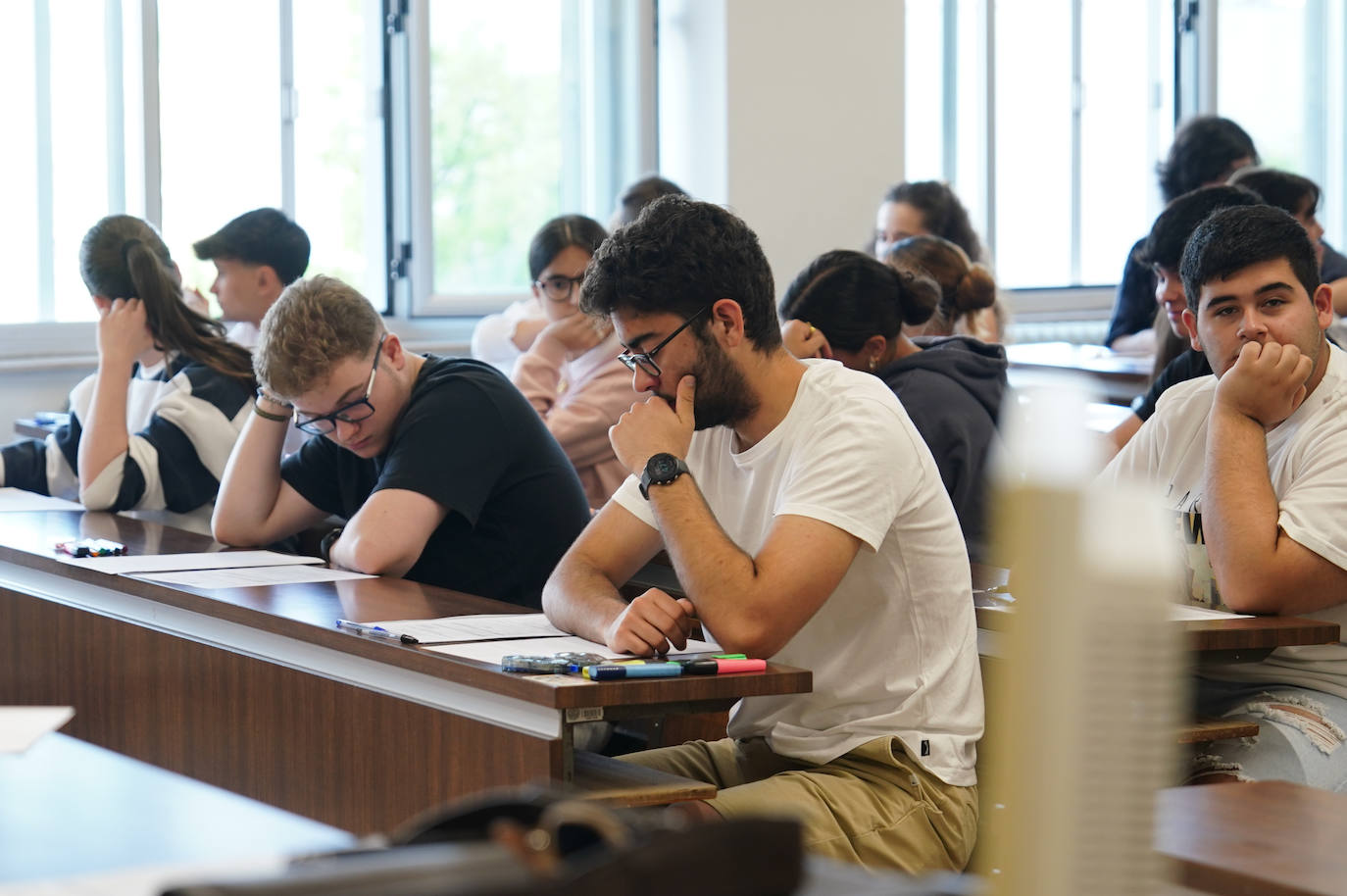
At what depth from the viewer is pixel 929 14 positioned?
7363mm

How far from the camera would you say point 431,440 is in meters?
2.70

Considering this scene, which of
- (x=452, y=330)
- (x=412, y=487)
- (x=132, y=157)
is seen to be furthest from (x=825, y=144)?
(x=412, y=487)

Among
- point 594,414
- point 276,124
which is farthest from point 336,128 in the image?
point 594,414

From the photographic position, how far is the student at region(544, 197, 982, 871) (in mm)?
1906

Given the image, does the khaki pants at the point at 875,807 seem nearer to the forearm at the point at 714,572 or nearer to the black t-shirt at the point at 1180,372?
the forearm at the point at 714,572

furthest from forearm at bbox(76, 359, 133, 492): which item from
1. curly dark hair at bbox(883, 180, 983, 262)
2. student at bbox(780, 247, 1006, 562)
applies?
curly dark hair at bbox(883, 180, 983, 262)

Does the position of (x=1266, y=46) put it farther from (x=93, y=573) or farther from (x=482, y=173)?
(x=93, y=573)

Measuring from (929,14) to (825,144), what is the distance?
48.6 inches

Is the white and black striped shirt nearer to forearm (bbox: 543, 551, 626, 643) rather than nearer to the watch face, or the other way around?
forearm (bbox: 543, 551, 626, 643)

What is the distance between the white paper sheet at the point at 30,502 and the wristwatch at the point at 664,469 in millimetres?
1928

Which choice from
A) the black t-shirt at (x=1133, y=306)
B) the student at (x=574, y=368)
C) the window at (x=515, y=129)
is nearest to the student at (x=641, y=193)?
the student at (x=574, y=368)

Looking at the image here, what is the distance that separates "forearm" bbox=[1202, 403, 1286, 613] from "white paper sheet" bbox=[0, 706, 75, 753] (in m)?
1.54

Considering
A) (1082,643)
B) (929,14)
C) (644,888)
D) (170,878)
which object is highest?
(929,14)

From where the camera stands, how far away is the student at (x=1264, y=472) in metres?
2.18
